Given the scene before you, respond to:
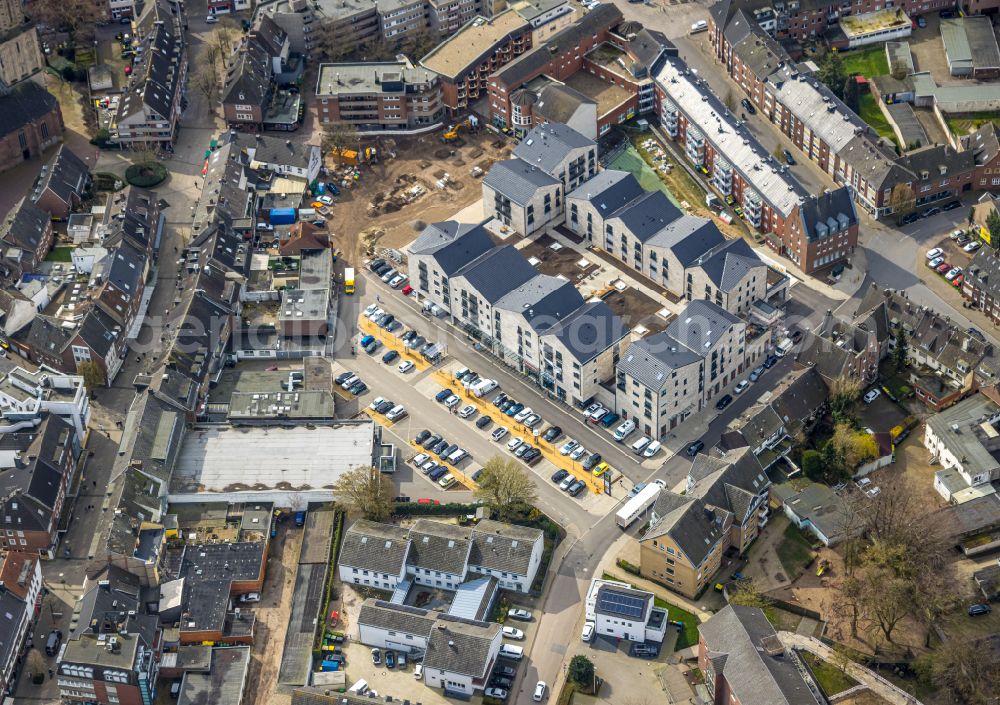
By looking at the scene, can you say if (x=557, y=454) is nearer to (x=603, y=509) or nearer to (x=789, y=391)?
(x=603, y=509)

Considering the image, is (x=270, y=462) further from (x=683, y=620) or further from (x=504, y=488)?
(x=683, y=620)

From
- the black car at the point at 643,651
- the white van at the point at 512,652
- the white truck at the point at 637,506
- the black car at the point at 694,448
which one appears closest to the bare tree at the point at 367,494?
the white van at the point at 512,652

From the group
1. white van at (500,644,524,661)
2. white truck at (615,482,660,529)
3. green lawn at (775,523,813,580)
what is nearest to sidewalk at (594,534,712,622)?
white truck at (615,482,660,529)

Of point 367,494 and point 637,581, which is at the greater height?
point 367,494

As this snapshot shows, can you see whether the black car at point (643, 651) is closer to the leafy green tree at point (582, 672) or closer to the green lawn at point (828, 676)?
the leafy green tree at point (582, 672)

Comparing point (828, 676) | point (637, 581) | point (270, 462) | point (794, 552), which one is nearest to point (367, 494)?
point (270, 462)
